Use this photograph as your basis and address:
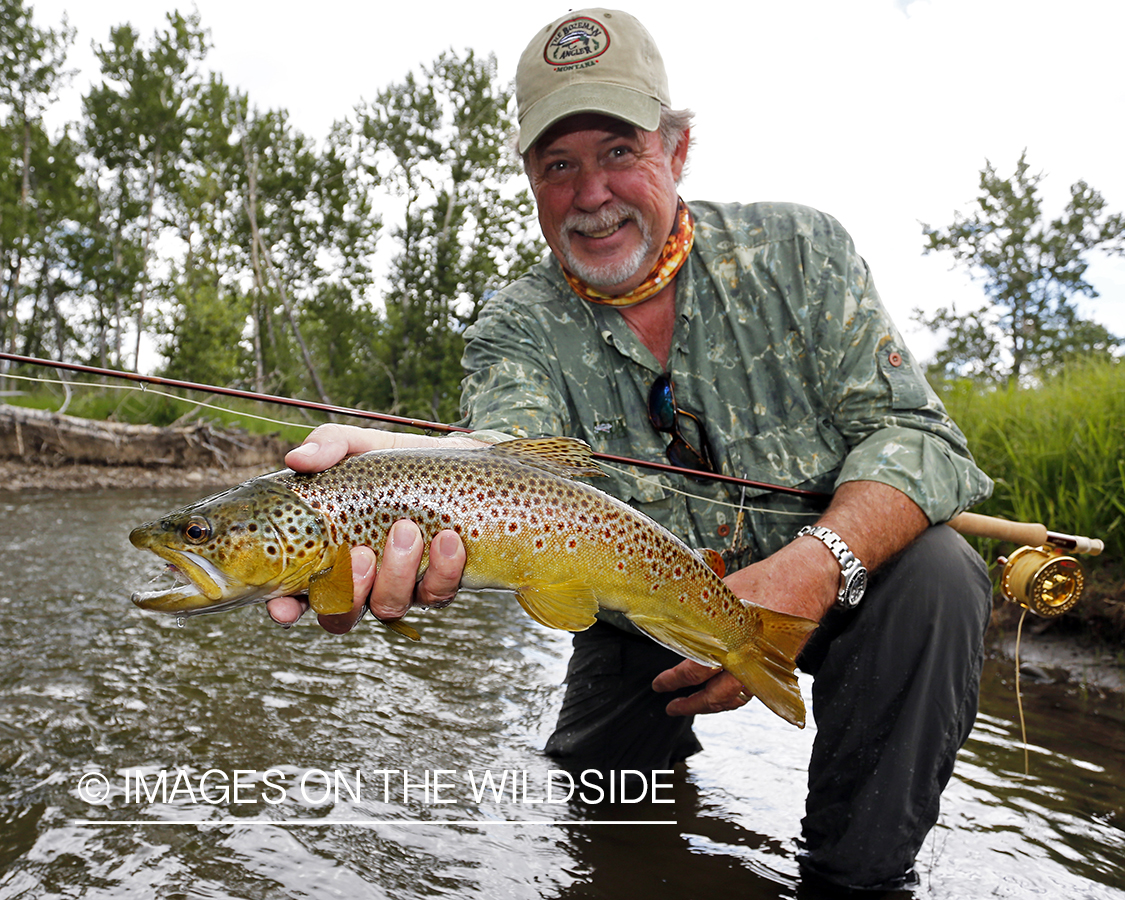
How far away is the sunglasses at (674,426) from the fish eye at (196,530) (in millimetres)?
1851

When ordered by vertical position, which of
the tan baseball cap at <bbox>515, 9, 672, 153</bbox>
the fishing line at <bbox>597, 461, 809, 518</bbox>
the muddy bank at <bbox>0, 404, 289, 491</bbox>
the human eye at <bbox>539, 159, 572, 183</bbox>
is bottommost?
the fishing line at <bbox>597, 461, 809, 518</bbox>

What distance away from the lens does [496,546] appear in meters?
2.06

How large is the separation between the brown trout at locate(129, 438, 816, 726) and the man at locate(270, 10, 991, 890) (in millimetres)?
441

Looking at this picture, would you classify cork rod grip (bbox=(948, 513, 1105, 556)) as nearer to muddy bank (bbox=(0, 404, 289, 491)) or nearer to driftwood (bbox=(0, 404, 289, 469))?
muddy bank (bbox=(0, 404, 289, 491))

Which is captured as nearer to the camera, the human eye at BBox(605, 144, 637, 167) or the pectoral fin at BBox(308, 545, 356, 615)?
the pectoral fin at BBox(308, 545, 356, 615)

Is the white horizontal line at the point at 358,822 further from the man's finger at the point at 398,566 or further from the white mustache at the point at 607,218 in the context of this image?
the white mustache at the point at 607,218

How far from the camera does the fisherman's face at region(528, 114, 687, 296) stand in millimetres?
3223

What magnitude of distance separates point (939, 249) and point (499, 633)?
27.2 m

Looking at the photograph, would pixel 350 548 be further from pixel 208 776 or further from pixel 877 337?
pixel 877 337

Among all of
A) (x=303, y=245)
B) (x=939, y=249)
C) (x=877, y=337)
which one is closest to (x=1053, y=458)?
(x=877, y=337)

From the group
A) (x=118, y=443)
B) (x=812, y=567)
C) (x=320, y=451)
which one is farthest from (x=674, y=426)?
(x=118, y=443)

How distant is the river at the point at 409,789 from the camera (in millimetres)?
2611

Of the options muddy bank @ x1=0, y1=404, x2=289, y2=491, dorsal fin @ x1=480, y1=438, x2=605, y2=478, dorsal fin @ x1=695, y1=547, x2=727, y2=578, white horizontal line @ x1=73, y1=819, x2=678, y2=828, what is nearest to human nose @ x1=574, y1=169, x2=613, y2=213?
dorsal fin @ x1=480, y1=438, x2=605, y2=478

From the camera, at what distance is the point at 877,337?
3.09 meters
